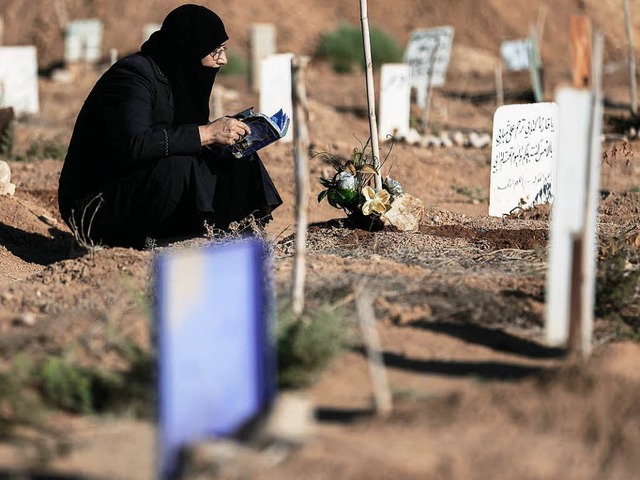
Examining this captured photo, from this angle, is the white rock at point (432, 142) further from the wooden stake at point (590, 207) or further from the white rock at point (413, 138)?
the wooden stake at point (590, 207)

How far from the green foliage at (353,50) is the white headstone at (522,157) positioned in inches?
402

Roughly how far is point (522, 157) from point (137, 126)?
2264 mm

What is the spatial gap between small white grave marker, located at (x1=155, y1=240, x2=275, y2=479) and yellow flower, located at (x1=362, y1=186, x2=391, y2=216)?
278 cm

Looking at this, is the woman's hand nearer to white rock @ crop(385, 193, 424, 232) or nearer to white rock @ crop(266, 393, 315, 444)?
white rock @ crop(385, 193, 424, 232)

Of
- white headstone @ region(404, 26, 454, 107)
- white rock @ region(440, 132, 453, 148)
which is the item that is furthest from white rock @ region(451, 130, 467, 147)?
white headstone @ region(404, 26, 454, 107)

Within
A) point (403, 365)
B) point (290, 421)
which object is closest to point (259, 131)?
point (403, 365)

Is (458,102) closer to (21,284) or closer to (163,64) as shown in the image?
(163,64)

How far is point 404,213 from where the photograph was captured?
5.90 m

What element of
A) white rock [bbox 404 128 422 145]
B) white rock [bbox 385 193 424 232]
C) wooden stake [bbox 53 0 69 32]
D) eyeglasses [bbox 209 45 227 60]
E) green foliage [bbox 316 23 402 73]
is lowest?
white rock [bbox 385 193 424 232]

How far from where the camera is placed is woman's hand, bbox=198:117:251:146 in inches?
223

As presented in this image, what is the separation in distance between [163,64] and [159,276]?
3.45m

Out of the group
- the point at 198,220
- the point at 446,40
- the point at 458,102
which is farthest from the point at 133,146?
the point at 458,102

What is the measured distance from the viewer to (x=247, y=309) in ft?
9.55

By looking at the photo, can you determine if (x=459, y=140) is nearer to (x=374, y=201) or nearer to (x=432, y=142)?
(x=432, y=142)
